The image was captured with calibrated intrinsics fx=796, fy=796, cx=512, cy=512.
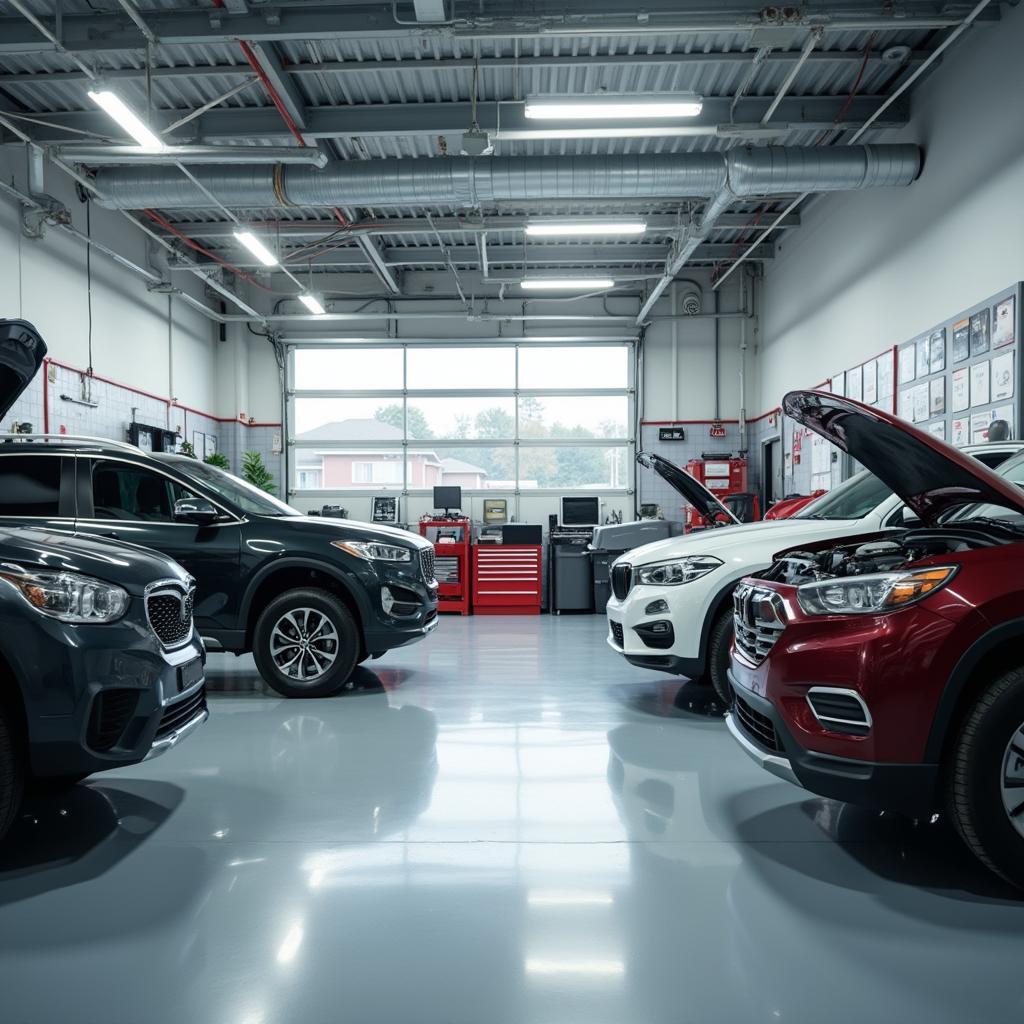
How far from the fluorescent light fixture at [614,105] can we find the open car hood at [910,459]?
4.05m

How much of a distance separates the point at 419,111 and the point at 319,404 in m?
6.42

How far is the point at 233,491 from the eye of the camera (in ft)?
16.9

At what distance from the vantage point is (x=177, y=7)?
6027mm

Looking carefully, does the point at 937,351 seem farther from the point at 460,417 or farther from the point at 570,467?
the point at 460,417

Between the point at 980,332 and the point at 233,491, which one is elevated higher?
the point at 980,332

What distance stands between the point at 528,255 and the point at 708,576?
28.5ft

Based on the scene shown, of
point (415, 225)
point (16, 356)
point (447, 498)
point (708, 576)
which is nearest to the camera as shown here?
point (16, 356)

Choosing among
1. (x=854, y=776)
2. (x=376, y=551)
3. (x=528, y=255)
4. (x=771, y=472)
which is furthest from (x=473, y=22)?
(x=771, y=472)

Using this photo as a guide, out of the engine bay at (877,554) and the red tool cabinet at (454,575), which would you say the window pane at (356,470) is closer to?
the red tool cabinet at (454,575)

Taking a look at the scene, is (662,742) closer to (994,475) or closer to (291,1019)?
(994,475)

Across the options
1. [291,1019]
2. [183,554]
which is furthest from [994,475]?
[183,554]

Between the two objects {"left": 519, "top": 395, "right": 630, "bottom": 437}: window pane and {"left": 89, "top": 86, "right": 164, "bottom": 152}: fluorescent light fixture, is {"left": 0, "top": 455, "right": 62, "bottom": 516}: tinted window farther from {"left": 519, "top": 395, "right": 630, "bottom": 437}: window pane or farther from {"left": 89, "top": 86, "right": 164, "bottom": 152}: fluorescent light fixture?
{"left": 519, "top": 395, "right": 630, "bottom": 437}: window pane

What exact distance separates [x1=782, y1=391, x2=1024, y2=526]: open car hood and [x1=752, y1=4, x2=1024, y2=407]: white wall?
4013 millimetres

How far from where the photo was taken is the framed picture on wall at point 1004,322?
18.4 ft
